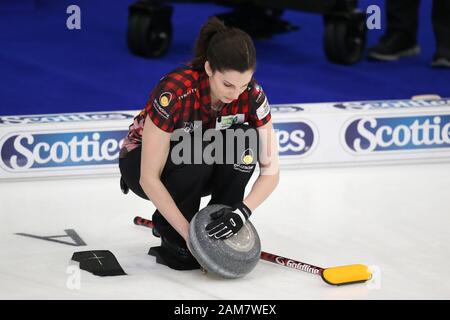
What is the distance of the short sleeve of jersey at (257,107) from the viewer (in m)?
3.07

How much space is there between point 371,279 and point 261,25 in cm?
286

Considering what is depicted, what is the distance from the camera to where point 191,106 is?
3.01 metres

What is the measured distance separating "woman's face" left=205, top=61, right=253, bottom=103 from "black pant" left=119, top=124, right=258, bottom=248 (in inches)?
6.5

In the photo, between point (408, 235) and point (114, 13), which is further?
point (114, 13)

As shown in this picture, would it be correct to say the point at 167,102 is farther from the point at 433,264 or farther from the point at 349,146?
the point at 349,146

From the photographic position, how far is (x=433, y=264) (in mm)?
3234

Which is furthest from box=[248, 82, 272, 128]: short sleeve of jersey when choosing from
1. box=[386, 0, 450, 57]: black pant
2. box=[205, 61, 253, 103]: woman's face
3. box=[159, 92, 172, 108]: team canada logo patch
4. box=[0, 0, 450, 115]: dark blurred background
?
box=[386, 0, 450, 57]: black pant

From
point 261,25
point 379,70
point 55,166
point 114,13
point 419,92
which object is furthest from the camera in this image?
point 114,13

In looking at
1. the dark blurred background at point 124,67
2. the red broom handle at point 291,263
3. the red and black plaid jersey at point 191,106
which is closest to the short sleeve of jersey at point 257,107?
the red and black plaid jersey at point 191,106

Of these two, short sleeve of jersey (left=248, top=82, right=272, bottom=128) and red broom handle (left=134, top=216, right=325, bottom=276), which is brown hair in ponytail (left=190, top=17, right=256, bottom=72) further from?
red broom handle (left=134, top=216, right=325, bottom=276)

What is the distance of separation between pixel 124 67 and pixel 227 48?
7.94 feet

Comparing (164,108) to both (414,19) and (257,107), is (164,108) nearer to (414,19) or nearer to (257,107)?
(257,107)

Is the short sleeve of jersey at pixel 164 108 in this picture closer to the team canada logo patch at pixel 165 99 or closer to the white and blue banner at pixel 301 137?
the team canada logo patch at pixel 165 99
